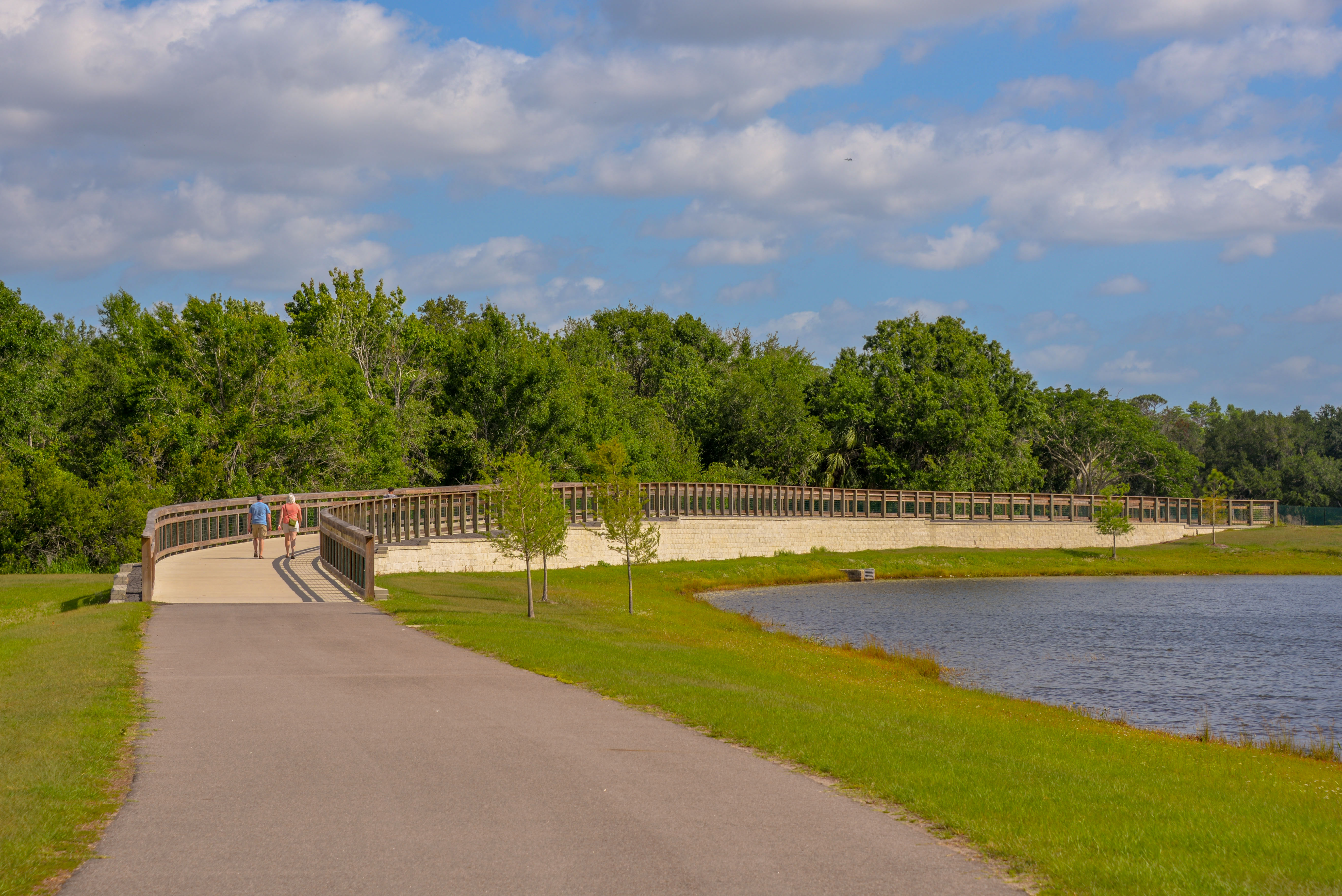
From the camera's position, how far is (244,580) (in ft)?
92.7

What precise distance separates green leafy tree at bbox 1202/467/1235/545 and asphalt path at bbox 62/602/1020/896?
75400 mm

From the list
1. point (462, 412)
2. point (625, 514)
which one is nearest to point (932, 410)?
point (462, 412)

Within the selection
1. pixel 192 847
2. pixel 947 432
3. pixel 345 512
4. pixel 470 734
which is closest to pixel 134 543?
pixel 345 512

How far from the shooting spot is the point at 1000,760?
11.1 metres

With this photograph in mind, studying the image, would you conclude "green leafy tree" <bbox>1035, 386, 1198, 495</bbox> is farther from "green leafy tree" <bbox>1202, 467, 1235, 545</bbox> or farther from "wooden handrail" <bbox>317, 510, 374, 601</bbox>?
"wooden handrail" <bbox>317, 510, 374, 601</bbox>

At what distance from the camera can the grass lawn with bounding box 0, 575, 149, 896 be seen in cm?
751

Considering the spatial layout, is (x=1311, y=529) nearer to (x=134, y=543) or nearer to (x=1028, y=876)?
(x=134, y=543)

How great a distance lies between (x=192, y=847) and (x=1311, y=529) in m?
88.3

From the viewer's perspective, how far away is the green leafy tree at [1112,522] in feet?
243

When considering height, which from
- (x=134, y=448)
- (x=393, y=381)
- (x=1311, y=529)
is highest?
(x=393, y=381)

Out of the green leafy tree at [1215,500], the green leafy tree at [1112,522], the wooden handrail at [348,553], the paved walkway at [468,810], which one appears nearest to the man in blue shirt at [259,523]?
the wooden handrail at [348,553]

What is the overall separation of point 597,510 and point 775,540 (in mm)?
20449

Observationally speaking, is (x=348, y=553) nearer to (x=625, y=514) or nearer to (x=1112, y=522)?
(x=625, y=514)

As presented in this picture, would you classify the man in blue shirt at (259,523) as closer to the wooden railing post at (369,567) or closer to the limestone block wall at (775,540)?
the limestone block wall at (775,540)
